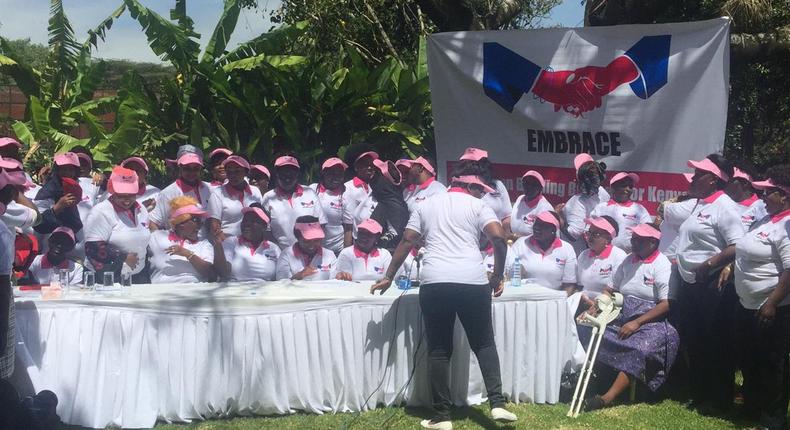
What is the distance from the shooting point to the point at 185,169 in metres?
7.87

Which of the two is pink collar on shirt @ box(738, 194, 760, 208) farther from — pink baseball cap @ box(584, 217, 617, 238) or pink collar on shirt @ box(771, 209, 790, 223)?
pink collar on shirt @ box(771, 209, 790, 223)

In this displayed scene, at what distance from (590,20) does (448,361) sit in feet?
28.8

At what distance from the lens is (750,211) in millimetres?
7027

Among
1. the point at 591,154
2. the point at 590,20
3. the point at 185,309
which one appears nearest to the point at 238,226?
the point at 185,309

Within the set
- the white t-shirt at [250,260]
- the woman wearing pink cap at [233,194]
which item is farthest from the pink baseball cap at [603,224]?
the woman wearing pink cap at [233,194]

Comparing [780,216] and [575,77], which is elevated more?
[575,77]

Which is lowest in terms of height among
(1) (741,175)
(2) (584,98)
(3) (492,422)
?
(3) (492,422)

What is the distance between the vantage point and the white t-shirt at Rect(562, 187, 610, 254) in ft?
26.9

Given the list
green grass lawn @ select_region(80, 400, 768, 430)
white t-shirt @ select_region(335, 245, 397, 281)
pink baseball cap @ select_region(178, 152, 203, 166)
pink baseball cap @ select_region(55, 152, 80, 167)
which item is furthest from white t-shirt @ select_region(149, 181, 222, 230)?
green grass lawn @ select_region(80, 400, 768, 430)

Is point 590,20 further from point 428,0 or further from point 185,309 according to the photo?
point 185,309

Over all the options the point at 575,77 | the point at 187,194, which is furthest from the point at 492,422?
the point at 575,77

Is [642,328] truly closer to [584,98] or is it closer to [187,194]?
[584,98]

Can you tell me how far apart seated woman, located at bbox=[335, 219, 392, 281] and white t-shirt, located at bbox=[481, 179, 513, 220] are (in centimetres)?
156

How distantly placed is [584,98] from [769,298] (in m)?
3.22
